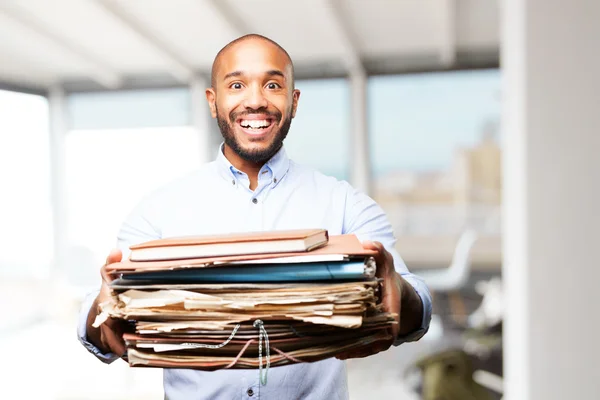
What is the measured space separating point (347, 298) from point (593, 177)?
1742 mm

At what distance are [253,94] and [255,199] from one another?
0.64 feet

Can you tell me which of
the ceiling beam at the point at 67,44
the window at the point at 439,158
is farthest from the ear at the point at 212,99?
the window at the point at 439,158

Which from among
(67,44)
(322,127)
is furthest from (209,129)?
(67,44)

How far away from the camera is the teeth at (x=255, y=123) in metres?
1.12

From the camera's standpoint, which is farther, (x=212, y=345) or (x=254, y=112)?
(x=254, y=112)

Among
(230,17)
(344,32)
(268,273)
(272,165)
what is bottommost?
(268,273)

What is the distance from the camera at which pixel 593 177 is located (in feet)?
7.37

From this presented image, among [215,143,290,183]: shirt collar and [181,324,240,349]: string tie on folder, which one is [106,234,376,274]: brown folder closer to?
[181,324,240,349]: string tie on folder

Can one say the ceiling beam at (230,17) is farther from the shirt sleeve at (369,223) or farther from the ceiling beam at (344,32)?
the ceiling beam at (344,32)

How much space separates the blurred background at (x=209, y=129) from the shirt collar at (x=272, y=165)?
6 cm

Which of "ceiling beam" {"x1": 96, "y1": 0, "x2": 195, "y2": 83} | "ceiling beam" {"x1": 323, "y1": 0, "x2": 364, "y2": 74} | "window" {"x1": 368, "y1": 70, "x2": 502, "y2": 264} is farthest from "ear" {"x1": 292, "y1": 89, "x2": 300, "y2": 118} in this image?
"window" {"x1": 368, "y1": 70, "x2": 502, "y2": 264}

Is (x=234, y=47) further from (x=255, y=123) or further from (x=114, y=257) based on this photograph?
(x=114, y=257)

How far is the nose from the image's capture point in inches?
42.8

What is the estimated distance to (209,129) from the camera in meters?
1.34
